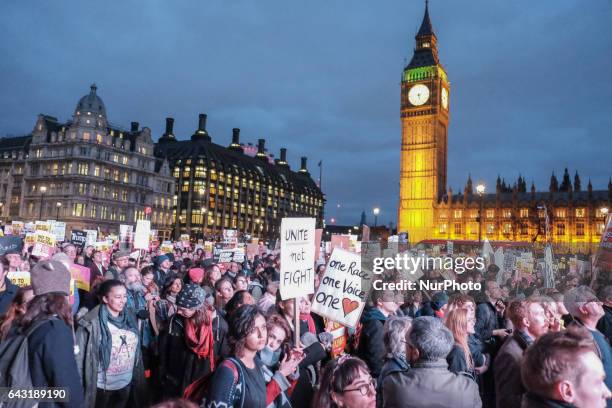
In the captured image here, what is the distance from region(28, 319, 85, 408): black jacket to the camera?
337 centimetres

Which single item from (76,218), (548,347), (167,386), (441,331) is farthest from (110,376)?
(76,218)

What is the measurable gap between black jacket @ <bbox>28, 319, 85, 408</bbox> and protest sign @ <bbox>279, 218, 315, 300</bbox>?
8.07 feet

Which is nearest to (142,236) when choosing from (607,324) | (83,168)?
(607,324)

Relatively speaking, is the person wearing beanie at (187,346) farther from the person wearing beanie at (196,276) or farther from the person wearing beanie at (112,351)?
the person wearing beanie at (196,276)

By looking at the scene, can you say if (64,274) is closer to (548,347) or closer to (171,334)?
(171,334)

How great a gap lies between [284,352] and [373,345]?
149cm

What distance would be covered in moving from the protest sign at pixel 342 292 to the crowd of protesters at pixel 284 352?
10.7 inches

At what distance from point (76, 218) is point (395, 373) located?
67140 millimetres

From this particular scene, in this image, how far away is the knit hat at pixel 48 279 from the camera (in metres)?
3.71

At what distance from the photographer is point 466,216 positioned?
288 ft

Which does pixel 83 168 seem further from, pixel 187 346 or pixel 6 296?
pixel 187 346

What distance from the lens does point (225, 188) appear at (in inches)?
3622

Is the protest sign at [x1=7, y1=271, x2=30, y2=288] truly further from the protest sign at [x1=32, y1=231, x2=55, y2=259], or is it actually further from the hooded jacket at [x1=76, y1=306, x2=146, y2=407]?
the hooded jacket at [x1=76, y1=306, x2=146, y2=407]

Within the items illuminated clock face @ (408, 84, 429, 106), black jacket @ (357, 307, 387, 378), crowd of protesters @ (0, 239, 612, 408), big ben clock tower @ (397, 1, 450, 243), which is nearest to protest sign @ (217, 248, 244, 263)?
crowd of protesters @ (0, 239, 612, 408)
